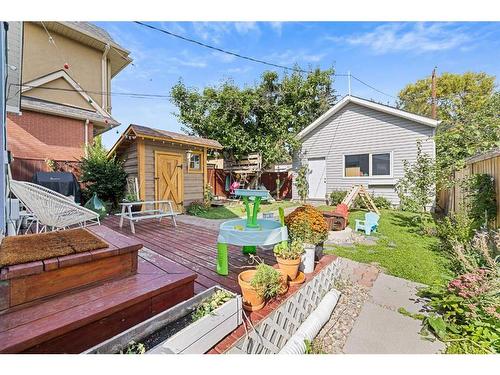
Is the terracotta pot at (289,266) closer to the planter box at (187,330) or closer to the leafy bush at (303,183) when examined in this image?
the planter box at (187,330)

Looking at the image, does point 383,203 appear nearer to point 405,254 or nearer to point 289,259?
point 405,254

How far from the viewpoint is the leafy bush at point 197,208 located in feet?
24.1

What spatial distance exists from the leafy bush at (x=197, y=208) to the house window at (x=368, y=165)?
6.06 metres

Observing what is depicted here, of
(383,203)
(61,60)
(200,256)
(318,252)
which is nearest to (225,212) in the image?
(200,256)

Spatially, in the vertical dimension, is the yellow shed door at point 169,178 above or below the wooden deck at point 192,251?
above

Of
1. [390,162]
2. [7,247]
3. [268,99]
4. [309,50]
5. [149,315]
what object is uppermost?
[268,99]

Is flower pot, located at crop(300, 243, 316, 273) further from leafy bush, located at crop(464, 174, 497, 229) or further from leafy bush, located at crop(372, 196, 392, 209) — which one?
leafy bush, located at crop(372, 196, 392, 209)

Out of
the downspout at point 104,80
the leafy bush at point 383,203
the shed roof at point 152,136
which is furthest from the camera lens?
the downspout at point 104,80

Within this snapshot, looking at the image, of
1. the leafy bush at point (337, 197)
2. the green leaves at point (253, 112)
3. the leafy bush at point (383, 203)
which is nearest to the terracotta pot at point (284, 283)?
the leafy bush at point (337, 197)

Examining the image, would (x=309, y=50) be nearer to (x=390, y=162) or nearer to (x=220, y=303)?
(x=220, y=303)
